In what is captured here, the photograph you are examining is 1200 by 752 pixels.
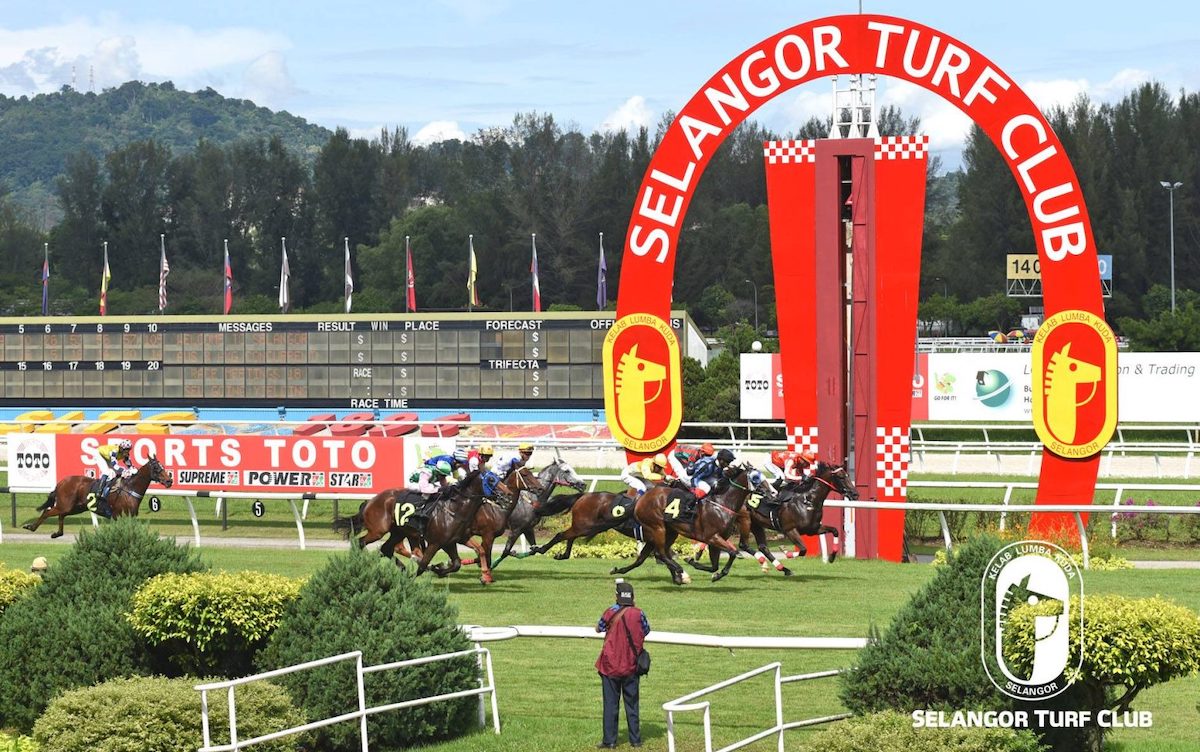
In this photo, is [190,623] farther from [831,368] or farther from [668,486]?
[831,368]

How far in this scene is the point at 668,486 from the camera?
15508mm

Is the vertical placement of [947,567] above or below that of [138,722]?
above

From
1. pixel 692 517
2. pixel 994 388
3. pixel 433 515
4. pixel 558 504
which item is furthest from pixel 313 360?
pixel 692 517

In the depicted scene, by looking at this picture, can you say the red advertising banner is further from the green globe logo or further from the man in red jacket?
the green globe logo

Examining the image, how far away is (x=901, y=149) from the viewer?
57.2 ft

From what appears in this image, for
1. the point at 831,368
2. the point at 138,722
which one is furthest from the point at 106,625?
the point at 831,368

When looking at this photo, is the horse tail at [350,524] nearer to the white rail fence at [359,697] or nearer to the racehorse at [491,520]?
the racehorse at [491,520]

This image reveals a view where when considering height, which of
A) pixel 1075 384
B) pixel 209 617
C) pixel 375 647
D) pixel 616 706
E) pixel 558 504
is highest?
pixel 1075 384

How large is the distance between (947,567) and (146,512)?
59.5ft

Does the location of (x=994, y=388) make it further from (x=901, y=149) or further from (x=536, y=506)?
(x=536, y=506)

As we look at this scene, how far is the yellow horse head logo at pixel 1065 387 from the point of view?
56.1ft

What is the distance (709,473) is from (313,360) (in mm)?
18106

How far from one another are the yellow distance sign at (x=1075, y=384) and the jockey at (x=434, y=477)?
630cm

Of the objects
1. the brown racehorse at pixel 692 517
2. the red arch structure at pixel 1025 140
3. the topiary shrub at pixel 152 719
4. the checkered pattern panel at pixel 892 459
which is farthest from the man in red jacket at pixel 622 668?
the checkered pattern panel at pixel 892 459
